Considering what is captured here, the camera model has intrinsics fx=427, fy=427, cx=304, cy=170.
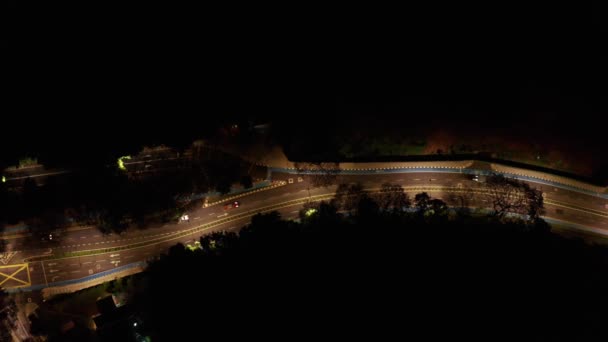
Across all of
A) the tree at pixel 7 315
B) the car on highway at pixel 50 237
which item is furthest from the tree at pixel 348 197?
the tree at pixel 7 315

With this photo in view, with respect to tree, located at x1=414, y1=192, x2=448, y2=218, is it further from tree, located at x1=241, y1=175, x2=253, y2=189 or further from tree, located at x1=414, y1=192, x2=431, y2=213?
tree, located at x1=241, y1=175, x2=253, y2=189

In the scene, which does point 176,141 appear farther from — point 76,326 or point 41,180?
point 76,326

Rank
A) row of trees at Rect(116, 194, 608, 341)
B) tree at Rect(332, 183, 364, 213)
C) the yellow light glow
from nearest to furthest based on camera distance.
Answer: row of trees at Rect(116, 194, 608, 341) → tree at Rect(332, 183, 364, 213) → the yellow light glow

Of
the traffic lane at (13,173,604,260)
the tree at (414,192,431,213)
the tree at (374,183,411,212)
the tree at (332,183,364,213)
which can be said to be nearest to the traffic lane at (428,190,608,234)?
the traffic lane at (13,173,604,260)

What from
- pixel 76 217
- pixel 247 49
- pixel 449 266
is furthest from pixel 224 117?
pixel 449 266

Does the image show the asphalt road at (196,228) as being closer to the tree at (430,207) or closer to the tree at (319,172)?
the tree at (319,172)

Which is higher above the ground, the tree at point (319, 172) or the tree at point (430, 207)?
the tree at point (319, 172)

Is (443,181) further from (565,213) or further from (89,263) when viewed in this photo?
(89,263)
